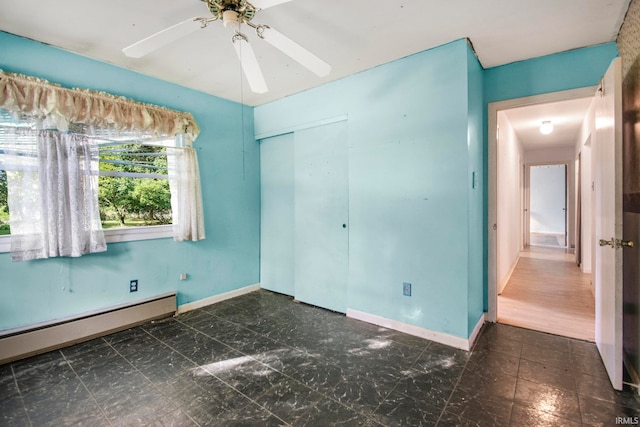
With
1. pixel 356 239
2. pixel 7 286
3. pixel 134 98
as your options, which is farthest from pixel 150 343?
pixel 134 98

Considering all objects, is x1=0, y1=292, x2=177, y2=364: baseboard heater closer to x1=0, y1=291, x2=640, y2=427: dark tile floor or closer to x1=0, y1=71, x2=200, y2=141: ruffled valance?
x1=0, y1=291, x2=640, y2=427: dark tile floor

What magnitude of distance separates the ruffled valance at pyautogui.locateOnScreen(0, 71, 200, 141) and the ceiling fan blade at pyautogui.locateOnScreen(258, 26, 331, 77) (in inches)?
68.4

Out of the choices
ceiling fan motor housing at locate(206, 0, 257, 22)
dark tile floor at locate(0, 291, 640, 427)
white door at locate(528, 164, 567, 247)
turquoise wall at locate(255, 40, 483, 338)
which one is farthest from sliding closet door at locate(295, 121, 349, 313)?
white door at locate(528, 164, 567, 247)

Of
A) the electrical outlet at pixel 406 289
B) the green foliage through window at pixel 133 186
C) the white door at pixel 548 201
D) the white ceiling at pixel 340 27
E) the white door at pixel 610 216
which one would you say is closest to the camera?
the white door at pixel 610 216

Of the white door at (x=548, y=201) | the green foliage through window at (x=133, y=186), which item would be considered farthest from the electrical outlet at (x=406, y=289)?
the white door at (x=548, y=201)

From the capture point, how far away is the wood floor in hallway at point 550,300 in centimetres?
277

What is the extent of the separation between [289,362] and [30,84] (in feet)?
9.24

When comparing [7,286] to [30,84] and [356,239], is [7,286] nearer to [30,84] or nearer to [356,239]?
[30,84]

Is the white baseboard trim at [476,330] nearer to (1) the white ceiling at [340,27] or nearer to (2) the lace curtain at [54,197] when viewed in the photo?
(1) the white ceiling at [340,27]

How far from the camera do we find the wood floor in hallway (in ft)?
9.07

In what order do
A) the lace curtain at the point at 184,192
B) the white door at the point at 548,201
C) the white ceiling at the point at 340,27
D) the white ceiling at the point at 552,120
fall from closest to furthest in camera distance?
the white ceiling at the point at 340,27
the lace curtain at the point at 184,192
the white ceiling at the point at 552,120
the white door at the point at 548,201

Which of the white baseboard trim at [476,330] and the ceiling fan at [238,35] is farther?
the white baseboard trim at [476,330]

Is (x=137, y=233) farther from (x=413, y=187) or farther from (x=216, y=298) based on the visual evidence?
(x=413, y=187)

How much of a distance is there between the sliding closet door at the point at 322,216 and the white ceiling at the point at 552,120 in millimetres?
2191
